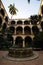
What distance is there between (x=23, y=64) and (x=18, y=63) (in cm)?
62

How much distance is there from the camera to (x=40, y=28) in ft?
134

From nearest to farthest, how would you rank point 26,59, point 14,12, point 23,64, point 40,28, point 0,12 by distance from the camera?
point 23,64
point 26,59
point 0,12
point 40,28
point 14,12

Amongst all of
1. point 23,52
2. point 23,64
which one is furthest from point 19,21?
point 23,64

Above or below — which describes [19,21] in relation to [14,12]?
below

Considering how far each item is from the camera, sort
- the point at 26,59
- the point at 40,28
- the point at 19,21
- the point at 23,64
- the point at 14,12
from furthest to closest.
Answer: the point at 14,12 → the point at 19,21 → the point at 40,28 → the point at 26,59 → the point at 23,64

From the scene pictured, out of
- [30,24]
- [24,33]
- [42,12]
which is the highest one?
[42,12]

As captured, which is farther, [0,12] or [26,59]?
[0,12]

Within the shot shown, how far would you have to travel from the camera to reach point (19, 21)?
147 ft

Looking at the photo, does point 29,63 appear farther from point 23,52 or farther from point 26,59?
point 23,52

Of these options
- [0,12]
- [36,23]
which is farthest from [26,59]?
[36,23]

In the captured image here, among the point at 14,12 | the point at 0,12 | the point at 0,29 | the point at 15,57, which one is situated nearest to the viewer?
the point at 15,57

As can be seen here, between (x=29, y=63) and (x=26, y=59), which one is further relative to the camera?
(x=26, y=59)

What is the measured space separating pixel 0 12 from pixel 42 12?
44.2 feet

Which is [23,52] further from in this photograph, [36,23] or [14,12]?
[14,12]
